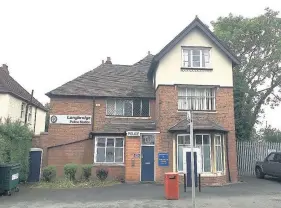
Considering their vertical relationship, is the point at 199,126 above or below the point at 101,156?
above

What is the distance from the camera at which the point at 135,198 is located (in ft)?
41.2

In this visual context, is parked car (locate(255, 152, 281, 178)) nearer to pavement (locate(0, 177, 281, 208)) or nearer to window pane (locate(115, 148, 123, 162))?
pavement (locate(0, 177, 281, 208))

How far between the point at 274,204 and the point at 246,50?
19.7m

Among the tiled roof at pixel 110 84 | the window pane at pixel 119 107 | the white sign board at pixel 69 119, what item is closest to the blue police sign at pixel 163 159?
the window pane at pixel 119 107

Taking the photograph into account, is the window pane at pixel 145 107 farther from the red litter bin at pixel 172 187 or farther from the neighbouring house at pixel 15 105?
the red litter bin at pixel 172 187

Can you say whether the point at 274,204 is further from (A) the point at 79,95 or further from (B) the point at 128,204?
(A) the point at 79,95

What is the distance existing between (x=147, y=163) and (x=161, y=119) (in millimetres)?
2884

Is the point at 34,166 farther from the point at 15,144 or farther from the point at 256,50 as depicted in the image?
the point at 256,50

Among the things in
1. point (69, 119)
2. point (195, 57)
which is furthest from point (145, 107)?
point (69, 119)

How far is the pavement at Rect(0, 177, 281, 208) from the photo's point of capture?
11.2 metres

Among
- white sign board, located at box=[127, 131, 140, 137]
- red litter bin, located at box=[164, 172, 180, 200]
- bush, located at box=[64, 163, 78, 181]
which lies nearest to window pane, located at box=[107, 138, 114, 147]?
white sign board, located at box=[127, 131, 140, 137]

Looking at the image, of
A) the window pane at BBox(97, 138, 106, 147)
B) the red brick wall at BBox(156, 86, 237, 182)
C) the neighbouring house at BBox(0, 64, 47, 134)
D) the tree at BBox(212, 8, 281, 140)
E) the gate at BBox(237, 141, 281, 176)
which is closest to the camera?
the red brick wall at BBox(156, 86, 237, 182)

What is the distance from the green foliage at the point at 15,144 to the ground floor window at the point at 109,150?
420 cm

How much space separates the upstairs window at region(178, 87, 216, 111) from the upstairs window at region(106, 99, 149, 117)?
9.16 feet
